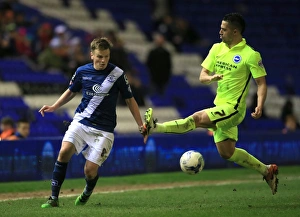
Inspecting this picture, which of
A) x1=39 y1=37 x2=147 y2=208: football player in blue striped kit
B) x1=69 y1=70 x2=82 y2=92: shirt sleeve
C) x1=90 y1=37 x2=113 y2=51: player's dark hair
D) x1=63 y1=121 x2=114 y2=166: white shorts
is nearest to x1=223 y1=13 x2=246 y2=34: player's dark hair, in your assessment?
x1=39 y1=37 x2=147 y2=208: football player in blue striped kit

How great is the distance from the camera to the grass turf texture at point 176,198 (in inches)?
415

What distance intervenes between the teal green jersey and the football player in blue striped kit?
1451mm

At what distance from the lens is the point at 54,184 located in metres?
10.9

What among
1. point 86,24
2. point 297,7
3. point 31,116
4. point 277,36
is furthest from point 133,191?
point 297,7

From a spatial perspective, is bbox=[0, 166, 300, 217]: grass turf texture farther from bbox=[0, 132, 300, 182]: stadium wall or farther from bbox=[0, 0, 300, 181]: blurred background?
bbox=[0, 0, 300, 181]: blurred background

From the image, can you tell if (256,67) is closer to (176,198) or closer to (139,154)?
(176,198)

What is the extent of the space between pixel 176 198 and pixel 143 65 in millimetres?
13883

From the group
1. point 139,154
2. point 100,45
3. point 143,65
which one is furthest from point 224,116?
point 143,65

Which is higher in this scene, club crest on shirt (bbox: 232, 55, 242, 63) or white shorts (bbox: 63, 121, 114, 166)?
club crest on shirt (bbox: 232, 55, 242, 63)

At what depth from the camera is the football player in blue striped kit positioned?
1082 cm

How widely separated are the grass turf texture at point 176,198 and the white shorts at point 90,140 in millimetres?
744

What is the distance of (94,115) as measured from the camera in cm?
1091

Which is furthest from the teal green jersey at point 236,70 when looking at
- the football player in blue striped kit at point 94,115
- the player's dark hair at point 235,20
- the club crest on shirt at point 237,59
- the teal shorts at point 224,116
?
the football player in blue striped kit at point 94,115

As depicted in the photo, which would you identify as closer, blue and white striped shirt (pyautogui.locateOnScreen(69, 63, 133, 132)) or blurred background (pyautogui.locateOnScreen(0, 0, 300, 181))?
blue and white striped shirt (pyautogui.locateOnScreen(69, 63, 133, 132))
